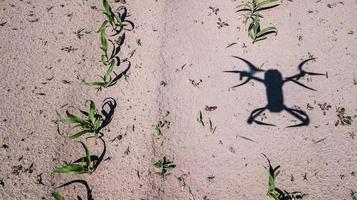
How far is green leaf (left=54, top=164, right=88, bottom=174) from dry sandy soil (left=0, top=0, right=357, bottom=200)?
0.10m

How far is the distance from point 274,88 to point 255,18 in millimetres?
884

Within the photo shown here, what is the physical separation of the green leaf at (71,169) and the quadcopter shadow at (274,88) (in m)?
1.62

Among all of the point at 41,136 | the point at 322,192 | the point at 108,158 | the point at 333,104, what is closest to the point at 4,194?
the point at 41,136

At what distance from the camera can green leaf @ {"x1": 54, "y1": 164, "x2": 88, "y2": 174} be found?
8.48 feet

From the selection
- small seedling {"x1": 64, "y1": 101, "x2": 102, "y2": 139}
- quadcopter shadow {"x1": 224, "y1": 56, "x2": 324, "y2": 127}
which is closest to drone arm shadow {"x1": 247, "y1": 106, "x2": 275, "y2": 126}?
quadcopter shadow {"x1": 224, "y1": 56, "x2": 324, "y2": 127}

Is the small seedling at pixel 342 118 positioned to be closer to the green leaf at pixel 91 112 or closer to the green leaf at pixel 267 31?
the green leaf at pixel 267 31

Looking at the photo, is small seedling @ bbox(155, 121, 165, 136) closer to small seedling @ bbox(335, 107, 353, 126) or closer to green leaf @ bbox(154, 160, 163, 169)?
green leaf @ bbox(154, 160, 163, 169)

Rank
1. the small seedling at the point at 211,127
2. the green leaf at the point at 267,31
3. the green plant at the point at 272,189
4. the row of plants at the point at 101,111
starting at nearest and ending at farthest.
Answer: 1. the green plant at the point at 272,189
2. the row of plants at the point at 101,111
3. the small seedling at the point at 211,127
4. the green leaf at the point at 267,31

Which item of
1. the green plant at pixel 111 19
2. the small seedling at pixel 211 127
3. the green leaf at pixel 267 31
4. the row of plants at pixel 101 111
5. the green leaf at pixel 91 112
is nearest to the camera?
the row of plants at pixel 101 111

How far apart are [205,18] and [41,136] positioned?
2.29 m

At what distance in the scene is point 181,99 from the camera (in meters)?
3.18

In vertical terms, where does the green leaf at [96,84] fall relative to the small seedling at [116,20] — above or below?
below

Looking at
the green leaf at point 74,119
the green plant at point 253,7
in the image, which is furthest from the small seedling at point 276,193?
the green plant at point 253,7

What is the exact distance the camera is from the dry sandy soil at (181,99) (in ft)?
8.86
